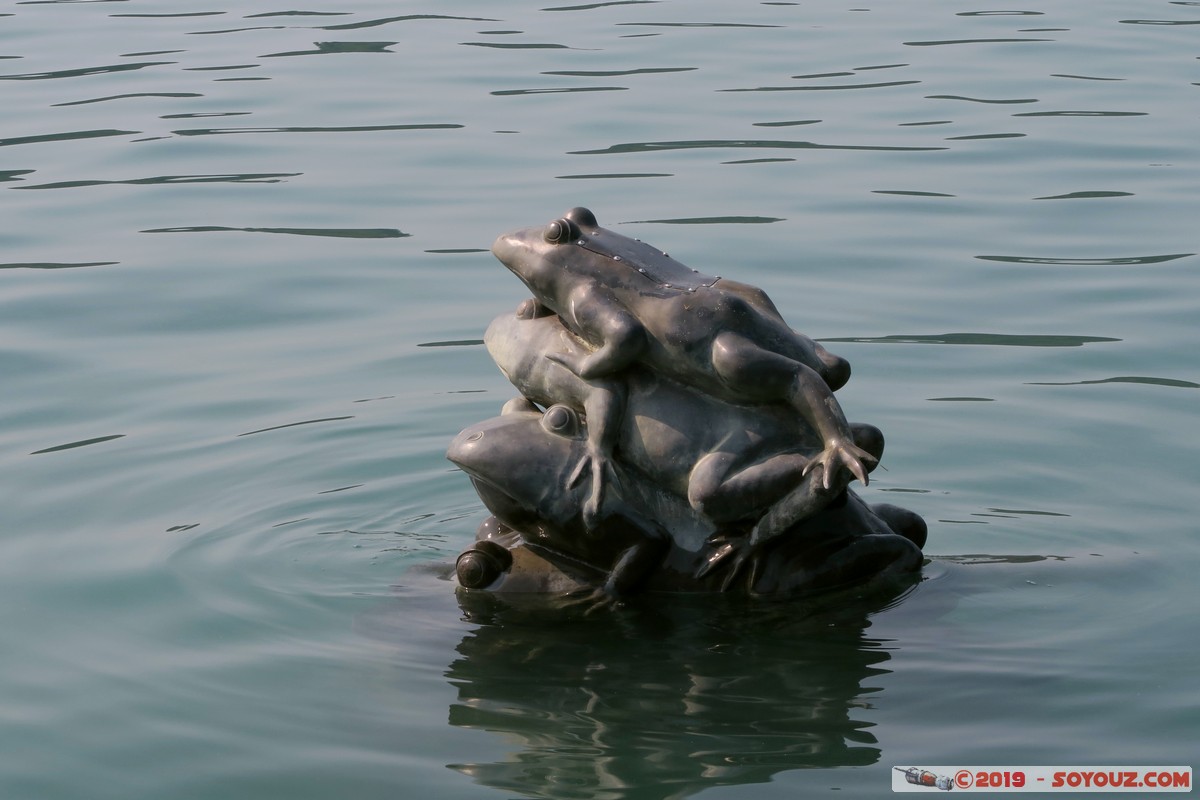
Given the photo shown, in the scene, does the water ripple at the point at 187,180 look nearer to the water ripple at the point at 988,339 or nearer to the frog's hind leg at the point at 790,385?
the water ripple at the point at 988,339

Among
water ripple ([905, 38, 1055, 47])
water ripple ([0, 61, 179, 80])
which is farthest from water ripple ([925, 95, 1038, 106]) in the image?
water ripple ([0, 61, 179, 80])

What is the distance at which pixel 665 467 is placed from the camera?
547 cm

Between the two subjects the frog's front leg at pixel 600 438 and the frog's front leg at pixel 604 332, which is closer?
the frog's front leg at pixel 604 332

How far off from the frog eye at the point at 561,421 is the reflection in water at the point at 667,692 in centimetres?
55

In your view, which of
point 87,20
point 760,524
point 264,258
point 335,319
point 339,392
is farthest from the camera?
point 87,20

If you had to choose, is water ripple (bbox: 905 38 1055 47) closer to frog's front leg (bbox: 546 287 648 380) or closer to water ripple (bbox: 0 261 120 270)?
water ripple (bbox: 0 261 120 270)

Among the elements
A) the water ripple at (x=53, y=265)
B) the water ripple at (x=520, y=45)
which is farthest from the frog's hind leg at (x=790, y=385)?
the water ripple at (x=520, y=45)

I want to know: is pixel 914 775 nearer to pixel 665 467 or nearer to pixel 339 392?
pixel 665 467

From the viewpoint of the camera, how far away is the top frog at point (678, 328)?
17.4 feet

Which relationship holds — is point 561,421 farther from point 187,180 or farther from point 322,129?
point 322,129

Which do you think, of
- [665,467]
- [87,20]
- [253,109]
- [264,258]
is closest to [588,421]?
[665,467]

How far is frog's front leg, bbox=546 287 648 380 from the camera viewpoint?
5383 mm

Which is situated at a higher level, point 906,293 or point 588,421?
point 588,421

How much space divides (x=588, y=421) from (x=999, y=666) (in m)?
1.37
